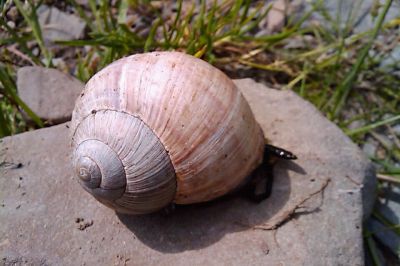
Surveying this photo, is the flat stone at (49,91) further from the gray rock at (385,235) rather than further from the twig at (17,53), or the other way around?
the gray rock at (385,235)

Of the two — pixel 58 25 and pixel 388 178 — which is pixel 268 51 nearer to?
pixel 388 178

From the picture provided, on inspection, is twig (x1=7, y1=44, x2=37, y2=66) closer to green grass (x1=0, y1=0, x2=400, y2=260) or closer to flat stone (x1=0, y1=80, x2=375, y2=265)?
green grass (x1=0, y1=0, x2=400, y2=260)

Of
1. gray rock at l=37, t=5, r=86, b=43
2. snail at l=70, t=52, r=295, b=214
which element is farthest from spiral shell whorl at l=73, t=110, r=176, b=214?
gray rock at l=37, t=5, r=86, b=43

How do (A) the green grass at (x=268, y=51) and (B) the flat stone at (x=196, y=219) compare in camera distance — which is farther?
(A) the green grass at (x=268, y=51)

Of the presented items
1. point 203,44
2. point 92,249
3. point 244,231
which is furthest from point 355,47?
point 92,249

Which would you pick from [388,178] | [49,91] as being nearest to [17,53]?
[49,91]

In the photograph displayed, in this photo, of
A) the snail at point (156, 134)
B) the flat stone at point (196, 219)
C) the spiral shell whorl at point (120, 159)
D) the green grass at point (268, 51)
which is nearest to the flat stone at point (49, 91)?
the green grass at point (268, 51)
